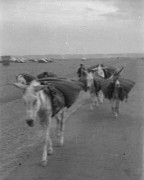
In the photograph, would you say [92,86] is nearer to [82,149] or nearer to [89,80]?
[89,80]

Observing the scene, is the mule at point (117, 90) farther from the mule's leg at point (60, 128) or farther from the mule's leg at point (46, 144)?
the mule's leg at point (46, 144)

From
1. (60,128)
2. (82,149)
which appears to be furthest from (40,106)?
(60,128)

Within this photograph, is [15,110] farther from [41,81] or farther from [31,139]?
[41,81]

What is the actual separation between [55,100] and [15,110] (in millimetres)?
7944

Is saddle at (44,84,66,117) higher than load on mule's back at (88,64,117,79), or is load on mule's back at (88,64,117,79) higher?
saddle at (44,84,66,117)

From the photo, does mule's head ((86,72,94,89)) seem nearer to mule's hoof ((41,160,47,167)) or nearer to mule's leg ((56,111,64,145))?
mule's leg ((56,111,64,145))

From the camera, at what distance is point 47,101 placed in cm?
836

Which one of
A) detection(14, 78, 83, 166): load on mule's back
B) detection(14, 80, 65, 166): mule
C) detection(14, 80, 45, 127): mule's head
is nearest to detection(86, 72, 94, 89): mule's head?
detection(14, 78, 83, 166): load on mule's back

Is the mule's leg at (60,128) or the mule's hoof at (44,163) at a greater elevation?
the mule's leg at (60,128)

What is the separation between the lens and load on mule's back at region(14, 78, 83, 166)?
294 inches

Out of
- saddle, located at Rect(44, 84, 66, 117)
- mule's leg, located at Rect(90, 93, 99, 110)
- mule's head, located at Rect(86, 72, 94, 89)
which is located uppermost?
saddle, located at Rect(44, 84, 66, 117)

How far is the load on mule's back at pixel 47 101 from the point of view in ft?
24.5

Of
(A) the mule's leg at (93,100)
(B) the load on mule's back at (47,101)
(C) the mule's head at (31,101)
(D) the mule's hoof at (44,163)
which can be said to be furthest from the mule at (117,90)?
(C) the mule's head at (31,101)

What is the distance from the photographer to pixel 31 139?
1043 cm
